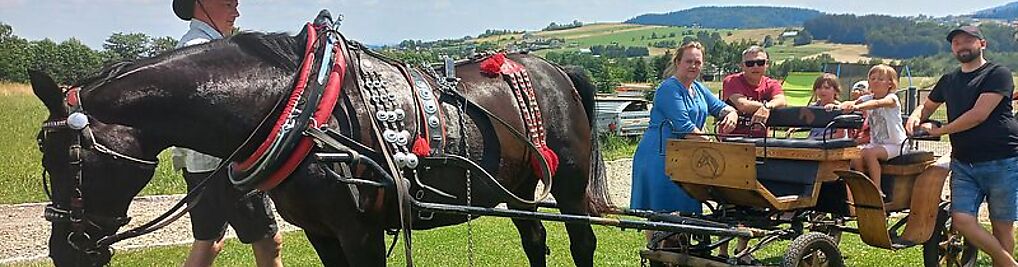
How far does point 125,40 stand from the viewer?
190 inches

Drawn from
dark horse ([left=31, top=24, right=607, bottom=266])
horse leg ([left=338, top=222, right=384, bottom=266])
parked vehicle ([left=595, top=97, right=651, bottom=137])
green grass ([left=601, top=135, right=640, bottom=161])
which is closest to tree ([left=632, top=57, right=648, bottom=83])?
parked vehicle ([left=595, top=97, right=651, bottom=137])

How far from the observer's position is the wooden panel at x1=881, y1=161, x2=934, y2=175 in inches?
212

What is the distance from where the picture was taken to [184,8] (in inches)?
179

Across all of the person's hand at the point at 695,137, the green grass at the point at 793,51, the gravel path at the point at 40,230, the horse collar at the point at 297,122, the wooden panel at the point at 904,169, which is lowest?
the green grass at the point at 793,51

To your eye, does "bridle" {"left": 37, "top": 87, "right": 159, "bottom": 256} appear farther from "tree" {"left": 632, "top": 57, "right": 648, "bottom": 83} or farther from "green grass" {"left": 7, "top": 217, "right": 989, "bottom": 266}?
"tree" {"left": 632, "top": 57, "right": 648, "bottom": 83}

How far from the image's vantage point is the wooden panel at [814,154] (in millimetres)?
4863

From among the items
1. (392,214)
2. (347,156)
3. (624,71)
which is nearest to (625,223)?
(392,214)

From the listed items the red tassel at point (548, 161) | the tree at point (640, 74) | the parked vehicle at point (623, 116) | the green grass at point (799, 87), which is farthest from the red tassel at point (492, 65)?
the tree at point (640, 74)

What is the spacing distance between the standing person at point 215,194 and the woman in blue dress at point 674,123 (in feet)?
7.87

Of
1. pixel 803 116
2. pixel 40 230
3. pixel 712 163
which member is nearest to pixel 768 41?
pixel 40 230

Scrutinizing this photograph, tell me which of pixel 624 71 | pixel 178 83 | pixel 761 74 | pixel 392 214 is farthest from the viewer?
pixel 624 71

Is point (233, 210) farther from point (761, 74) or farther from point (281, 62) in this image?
point (761, 74)

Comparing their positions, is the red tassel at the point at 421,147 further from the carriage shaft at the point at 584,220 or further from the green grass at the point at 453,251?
the green grass at the point at 453,251

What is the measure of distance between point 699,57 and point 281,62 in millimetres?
→ 2810
